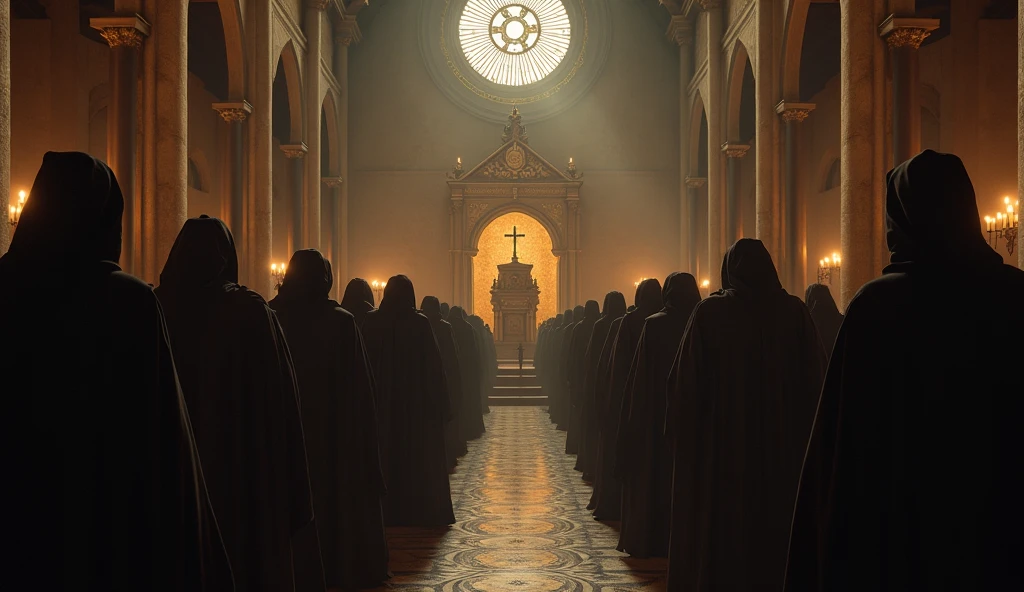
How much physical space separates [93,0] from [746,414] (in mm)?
14380

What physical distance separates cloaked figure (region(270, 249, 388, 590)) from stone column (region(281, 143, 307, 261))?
1445 cm

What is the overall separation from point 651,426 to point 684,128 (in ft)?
66.6

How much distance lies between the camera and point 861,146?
1071 cm

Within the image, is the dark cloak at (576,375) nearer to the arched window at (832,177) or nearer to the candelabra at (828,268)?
the candelabra at (828,268)

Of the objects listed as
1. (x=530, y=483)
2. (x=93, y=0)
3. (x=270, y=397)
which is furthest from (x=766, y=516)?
(x=93, y=0)

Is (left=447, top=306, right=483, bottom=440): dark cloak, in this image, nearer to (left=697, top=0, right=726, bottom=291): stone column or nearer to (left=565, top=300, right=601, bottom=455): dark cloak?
(left=565, top=300, right=601, bottom=455): dark cloak

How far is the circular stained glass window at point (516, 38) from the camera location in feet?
87.4

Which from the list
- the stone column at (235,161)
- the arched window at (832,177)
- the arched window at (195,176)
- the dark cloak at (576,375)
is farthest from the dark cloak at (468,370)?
the arched window at (832,177)

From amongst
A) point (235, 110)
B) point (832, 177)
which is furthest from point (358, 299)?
point (832, 177)

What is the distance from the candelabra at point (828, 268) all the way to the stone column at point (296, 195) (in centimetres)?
1077

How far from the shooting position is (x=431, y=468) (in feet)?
23.0

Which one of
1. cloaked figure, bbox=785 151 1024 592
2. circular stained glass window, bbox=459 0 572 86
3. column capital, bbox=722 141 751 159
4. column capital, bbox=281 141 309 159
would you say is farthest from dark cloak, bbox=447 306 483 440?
circular stained glass window, bbox=459 0 572 86

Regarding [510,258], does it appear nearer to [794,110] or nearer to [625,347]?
[794,110]

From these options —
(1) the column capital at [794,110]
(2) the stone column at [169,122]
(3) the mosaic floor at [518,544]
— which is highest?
(1) the column capital at [794,110]
